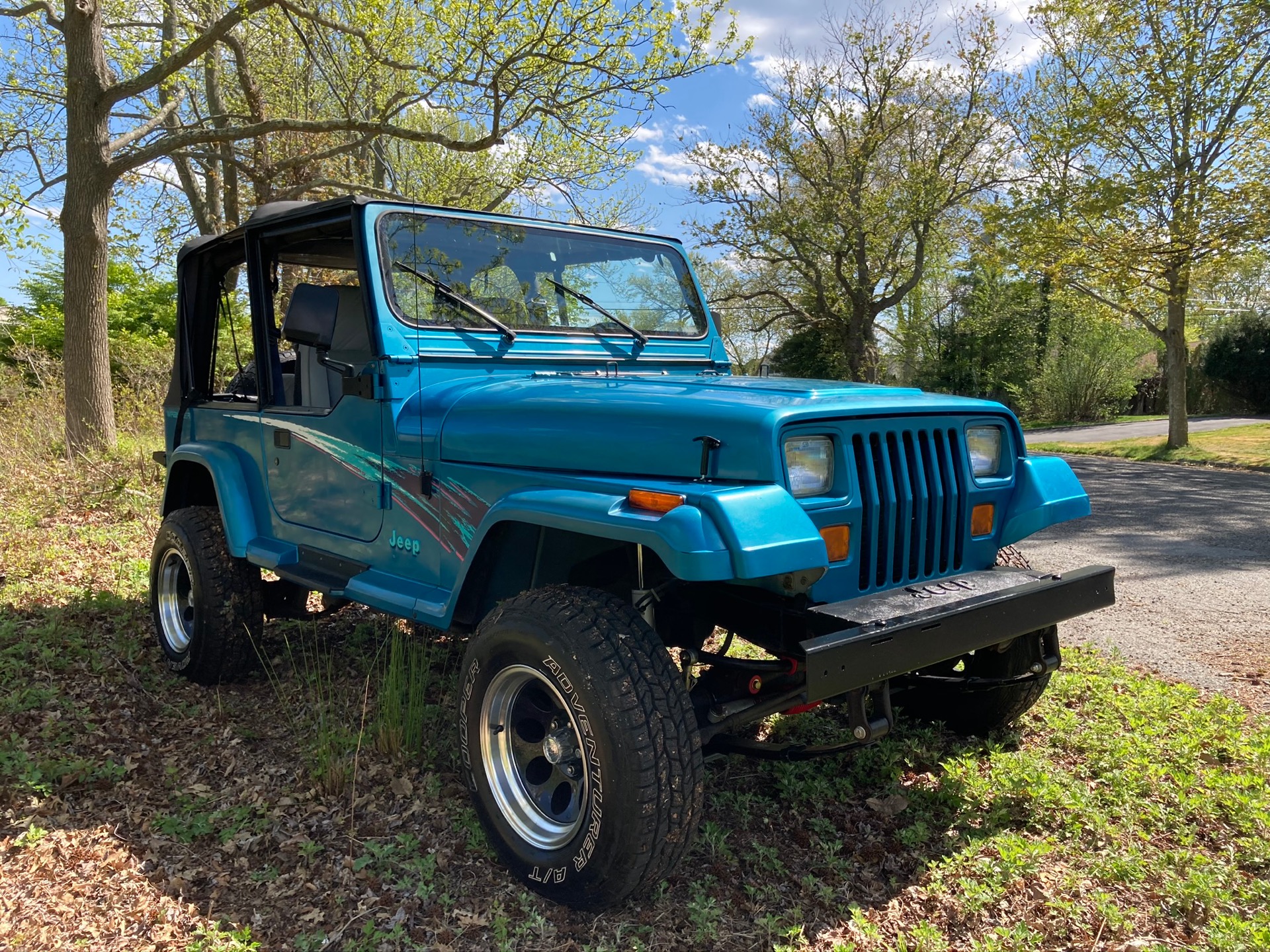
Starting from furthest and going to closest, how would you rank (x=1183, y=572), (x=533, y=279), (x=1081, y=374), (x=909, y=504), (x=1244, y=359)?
(x=1244, y=359)
(x=1081, y=374)
(x=1183, y=572)
(x=533, y=279)
(x=909, y=504)

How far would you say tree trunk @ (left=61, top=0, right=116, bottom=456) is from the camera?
8539mm

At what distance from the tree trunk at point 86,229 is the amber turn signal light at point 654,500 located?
8.15 m

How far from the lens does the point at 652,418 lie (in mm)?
2428

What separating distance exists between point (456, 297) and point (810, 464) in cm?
153

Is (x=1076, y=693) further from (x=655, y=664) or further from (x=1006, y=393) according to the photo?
(x=1006, y=393)

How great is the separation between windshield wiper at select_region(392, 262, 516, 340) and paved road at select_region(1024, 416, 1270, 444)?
18877 mm

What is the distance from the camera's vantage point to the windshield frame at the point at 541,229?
312 centimetres

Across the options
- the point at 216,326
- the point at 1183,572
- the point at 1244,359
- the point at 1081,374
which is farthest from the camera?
the point at 1244,359

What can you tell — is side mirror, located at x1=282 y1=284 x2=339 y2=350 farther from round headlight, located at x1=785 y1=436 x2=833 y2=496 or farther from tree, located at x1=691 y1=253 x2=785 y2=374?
tree, located at x1=691 y1=253 x2=785 y2=374

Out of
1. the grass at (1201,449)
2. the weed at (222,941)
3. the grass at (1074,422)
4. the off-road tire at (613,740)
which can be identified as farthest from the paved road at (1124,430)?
the weed at (222,941)

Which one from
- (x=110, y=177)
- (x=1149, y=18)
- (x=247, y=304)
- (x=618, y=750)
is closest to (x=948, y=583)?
(x=618, y=750)

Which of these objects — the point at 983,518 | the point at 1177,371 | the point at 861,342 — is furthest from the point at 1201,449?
the point at 983,518

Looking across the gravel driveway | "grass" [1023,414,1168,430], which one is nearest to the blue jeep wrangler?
the gravel driveway

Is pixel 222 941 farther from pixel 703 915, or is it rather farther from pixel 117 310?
pixel 117 310
